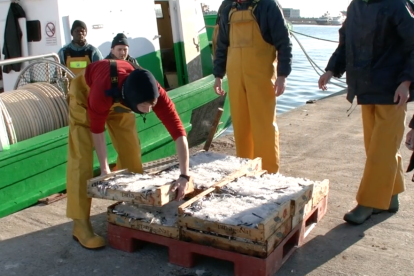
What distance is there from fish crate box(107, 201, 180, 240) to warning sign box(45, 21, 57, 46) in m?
3.06

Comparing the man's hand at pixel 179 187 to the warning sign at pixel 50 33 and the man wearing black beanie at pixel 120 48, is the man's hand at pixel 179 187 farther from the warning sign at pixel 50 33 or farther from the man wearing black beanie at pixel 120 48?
the warning sign at pixel 50 33

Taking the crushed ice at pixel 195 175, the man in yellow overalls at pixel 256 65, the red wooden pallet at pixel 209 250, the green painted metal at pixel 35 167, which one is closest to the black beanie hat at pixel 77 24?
the green painted metal at pixel 35 167

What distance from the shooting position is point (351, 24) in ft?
14.9

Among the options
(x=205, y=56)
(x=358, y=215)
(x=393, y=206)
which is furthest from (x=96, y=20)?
(x=393, y=206)

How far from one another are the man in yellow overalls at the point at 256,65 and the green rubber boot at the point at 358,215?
904 mm

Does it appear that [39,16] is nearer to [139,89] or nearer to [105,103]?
[105,103]

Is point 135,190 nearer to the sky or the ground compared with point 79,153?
nearer to the ground

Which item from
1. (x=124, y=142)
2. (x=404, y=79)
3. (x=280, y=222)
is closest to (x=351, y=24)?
(x=404, y=79)

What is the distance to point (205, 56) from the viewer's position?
8812 mm

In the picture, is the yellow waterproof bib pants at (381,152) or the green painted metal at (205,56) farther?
the green painted metal at (205,56)

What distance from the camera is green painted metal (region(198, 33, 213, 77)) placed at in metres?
8.73

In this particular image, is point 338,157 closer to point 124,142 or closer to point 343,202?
point 343,202

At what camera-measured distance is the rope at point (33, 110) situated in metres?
5.40

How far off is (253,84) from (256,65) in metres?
0.18
